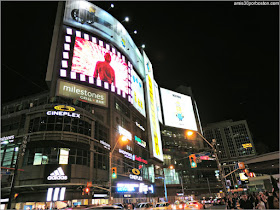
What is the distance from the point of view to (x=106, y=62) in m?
34.9

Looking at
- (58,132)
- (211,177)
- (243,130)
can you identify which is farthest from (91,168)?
(243,130)

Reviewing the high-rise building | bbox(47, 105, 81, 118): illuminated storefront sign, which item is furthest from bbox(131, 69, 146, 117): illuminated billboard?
the high-rise building

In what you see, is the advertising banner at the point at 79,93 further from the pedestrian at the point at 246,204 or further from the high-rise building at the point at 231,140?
the high-rise building at the point at 231,140

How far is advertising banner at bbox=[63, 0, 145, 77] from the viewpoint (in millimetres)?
35719

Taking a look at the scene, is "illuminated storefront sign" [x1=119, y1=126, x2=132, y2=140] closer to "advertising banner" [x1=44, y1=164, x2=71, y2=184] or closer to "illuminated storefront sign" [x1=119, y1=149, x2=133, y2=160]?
"illuminated storefront sign" [x1=119, y1=149, x2=133, y2=160]

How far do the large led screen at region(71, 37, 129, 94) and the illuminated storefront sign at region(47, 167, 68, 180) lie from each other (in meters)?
16.1

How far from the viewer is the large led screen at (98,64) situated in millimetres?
29958

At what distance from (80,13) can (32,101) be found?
69.6 feet

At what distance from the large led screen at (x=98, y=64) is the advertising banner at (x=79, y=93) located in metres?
4.89

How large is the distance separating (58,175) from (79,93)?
14986 millimetres

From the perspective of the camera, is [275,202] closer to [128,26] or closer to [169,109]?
[169,109]

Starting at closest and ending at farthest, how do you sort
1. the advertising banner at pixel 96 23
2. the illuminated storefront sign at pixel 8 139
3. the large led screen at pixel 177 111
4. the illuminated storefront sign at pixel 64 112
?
1. the illuminated storefront sign at pixel 64 112
2. the illuminated storefront sign at pixel 8 139
3. the advertising banner at pixel 96 23
4. the large led screen at pixel 177 111

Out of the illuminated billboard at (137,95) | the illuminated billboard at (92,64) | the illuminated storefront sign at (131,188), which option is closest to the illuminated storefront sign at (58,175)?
the illuminated storefront sign at (131,188)

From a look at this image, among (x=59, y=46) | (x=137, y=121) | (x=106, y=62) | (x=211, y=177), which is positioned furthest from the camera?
(x=211, y=177)
